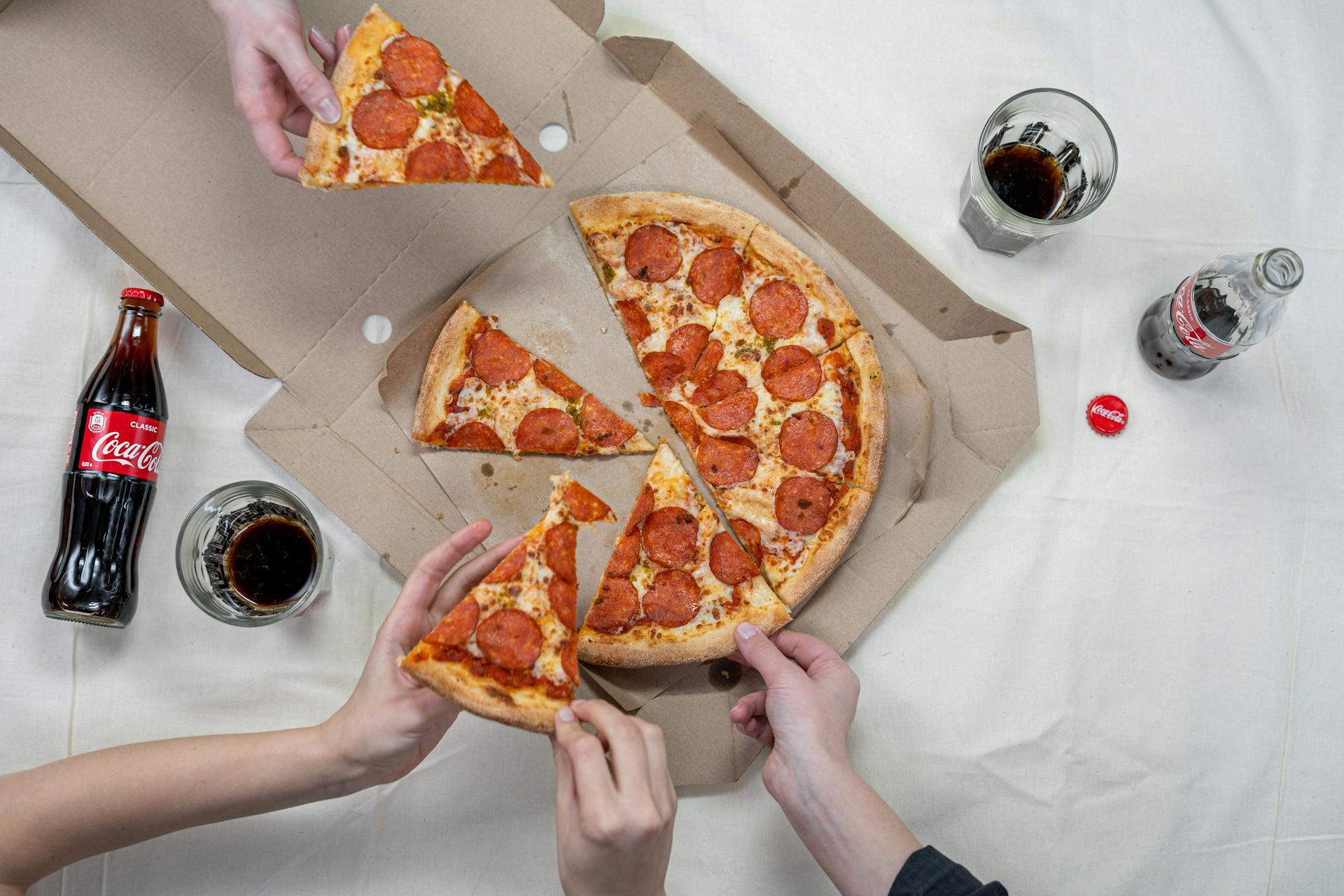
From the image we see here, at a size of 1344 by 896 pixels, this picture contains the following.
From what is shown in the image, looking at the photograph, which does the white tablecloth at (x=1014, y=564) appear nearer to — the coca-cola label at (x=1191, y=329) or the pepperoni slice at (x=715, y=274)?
the coca-cola label at (x=1191, y=329)

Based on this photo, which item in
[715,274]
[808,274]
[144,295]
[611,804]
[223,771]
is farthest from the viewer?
[715,274]

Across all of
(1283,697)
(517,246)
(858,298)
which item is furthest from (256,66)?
(1283,697)

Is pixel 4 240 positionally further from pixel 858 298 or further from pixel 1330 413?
pixel 1330 413

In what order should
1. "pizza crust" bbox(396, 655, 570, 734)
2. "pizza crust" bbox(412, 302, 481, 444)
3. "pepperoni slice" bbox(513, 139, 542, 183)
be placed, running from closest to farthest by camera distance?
"pizza crust" bbox(396, 655, 570, 734)
"pepperoni slice" bbox(513, 139, 542, 183)
"pizza crust" bbox(412, 302, 481, 444)

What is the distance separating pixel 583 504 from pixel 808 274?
1.14 m

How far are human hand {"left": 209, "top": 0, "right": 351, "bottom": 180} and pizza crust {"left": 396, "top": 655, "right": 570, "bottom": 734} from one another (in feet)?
5.19

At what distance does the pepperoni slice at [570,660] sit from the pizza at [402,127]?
5.00 feet

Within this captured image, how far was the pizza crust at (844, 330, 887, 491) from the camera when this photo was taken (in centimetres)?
300

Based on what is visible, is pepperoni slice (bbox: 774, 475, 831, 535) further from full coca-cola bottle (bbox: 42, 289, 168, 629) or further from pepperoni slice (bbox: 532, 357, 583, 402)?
full coca-cola bottle (bbox: 42, 289, 168, 629)

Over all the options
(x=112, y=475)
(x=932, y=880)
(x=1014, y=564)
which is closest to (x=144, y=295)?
(x=112, y=475)

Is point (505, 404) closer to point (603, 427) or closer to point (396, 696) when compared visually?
point (603, 427)

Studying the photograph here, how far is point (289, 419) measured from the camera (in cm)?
301

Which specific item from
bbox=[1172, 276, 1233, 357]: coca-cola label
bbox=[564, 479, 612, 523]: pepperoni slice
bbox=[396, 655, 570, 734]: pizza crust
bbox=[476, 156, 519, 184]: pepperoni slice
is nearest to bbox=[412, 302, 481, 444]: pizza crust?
bbox=[476, 156, 519, 184]: pepperoni slice

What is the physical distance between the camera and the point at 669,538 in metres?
3.09
